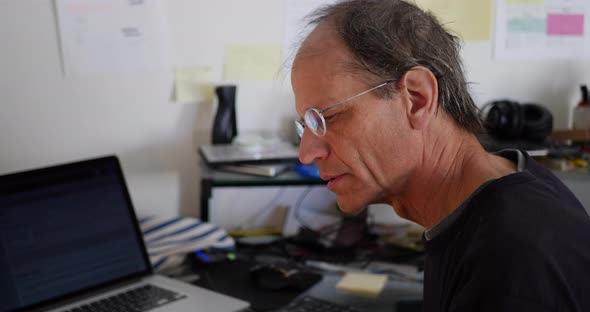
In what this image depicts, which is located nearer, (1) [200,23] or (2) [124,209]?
(2) [124,209]

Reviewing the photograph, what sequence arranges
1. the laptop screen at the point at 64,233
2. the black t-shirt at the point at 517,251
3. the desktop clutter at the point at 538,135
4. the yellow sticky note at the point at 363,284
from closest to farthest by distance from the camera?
the black t-shirt at the point at 517,251 < the laptop screen at the point at 64,233 < the yellow sticky note at the point at 363,284 < the desktop clutter at the point at 538,135

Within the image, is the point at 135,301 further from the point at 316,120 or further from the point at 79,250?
the point at 316,120

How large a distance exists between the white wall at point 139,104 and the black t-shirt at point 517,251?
2.96 feet

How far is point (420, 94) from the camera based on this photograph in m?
0.90

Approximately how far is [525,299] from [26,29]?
1220 millimetres

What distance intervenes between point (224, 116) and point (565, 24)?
949mm

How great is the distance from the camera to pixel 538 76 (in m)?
1.82

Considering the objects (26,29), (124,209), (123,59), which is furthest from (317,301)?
(26,29)

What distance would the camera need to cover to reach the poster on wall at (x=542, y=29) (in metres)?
1.77

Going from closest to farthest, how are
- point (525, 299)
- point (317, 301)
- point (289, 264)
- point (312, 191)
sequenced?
point (525, 299), point (317, 301), point (289, 264), point (312, 191)

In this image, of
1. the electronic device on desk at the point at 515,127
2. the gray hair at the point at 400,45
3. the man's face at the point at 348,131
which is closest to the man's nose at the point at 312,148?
the man's face at the point at 348,131

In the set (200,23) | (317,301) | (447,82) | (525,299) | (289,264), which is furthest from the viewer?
(200,23)

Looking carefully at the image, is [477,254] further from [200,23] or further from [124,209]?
[200,23]

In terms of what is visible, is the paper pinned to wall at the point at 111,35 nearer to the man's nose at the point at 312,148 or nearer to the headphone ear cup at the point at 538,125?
the man's nose at the point at 312,148
